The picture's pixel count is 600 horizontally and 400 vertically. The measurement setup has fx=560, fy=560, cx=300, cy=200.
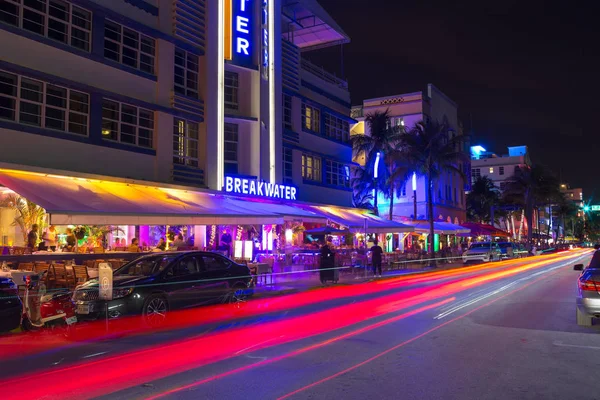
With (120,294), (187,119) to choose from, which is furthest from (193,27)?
(120,294)

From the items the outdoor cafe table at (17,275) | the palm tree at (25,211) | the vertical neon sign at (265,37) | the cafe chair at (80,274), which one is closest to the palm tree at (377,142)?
the vertical neon sign at (265,37)

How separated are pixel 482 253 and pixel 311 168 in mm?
13832

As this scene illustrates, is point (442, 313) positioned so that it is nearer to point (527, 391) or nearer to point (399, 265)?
point (527, 391)

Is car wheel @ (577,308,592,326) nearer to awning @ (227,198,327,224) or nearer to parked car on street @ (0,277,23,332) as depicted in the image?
parked car on street @ (0,277,23,332)

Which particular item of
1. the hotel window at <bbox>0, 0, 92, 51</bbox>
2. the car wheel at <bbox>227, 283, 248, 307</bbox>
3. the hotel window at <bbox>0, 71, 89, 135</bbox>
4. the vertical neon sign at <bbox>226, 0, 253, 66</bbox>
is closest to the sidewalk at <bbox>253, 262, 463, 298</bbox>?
the car wheel at <bbox>227, 283, 248, 307</bbox>

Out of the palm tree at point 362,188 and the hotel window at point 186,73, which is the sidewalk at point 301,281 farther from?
the palm tree at point 362,188

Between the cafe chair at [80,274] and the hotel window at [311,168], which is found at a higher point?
the hotel window at [311,168]

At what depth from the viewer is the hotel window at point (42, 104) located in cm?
1761

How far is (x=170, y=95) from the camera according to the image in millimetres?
23750

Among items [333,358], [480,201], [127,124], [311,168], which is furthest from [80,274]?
[480,201]

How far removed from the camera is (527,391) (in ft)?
21.2

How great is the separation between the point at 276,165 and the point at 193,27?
8.47 m

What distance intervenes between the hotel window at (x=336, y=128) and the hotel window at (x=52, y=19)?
755 inches

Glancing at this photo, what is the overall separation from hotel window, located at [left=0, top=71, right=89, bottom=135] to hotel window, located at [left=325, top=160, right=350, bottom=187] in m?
18.9
